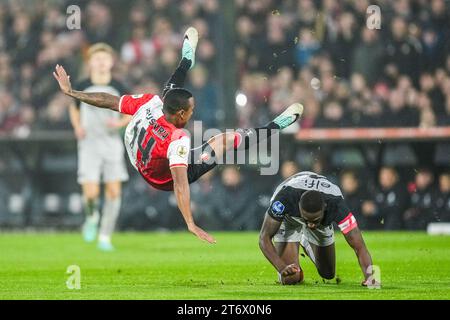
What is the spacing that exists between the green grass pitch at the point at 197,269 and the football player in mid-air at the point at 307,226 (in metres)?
0.23

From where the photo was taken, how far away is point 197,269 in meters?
14.1

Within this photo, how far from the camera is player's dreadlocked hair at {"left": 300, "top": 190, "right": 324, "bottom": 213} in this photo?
11.1 meters

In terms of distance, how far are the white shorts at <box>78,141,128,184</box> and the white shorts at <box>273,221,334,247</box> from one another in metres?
6.68

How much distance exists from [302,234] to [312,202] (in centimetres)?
171

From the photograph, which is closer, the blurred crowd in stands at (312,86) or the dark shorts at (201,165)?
the dark shorts at (201,165)

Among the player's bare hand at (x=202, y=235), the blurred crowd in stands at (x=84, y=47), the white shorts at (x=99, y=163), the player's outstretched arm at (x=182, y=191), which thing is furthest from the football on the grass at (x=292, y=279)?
the blurred crowd in stands at (x=84, y=47)

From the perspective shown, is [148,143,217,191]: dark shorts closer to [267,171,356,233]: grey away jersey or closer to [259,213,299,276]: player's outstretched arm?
[267,171,356,233]: grey away jersey

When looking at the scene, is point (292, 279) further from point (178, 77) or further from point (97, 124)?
point (97, 124)

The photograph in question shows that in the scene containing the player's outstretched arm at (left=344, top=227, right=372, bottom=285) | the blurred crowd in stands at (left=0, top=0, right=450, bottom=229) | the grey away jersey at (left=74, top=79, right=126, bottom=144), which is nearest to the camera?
the player's outstretched arm at (left=344, top=227, right=372, bottom=285)

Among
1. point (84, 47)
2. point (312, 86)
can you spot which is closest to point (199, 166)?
point (312, 86)

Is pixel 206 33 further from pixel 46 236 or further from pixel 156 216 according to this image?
pixel 46 236

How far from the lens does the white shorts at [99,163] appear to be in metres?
19.0

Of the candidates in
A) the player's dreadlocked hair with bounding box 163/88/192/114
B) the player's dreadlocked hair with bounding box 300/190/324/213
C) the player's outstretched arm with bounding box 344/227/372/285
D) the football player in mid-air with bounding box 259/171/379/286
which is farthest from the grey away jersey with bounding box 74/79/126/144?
the player's outstretched arm with bounding box 344/227/372/285

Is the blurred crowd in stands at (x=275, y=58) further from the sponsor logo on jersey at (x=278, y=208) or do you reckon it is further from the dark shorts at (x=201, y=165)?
the sponsor logo on jersey at (x=278, y=208)
